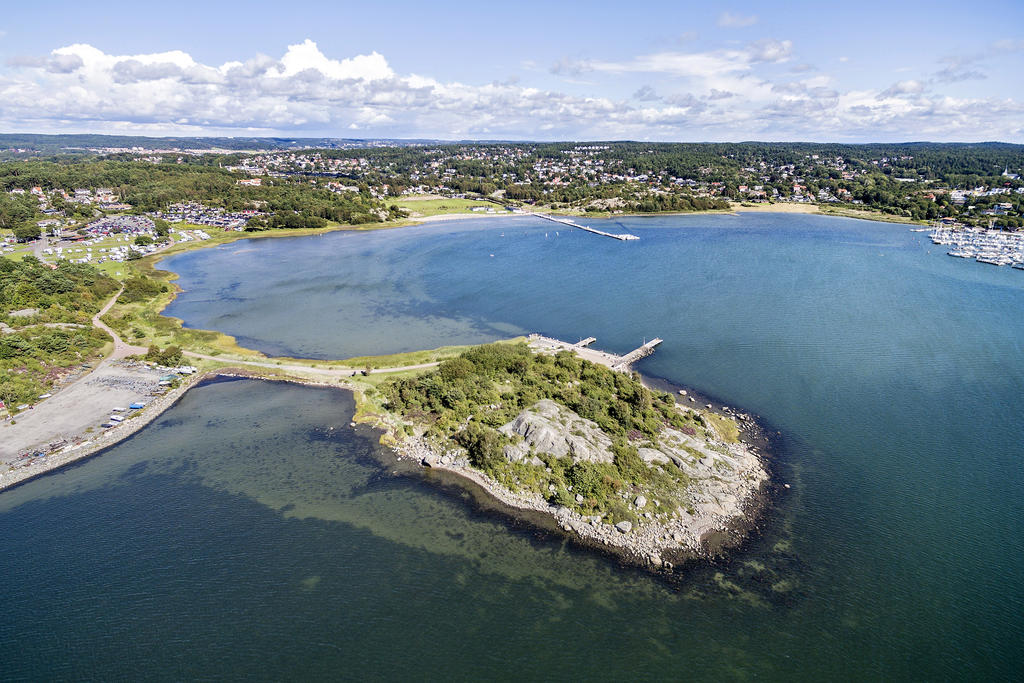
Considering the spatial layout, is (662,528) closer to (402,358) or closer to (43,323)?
(402,358)

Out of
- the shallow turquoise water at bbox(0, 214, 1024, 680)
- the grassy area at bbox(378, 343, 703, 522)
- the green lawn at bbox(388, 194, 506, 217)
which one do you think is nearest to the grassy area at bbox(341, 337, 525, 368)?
the shallow turquoise water at bbox(0, 214, 1024, 680)

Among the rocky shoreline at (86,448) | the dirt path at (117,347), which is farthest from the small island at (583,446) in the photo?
the dirt path at (117,347)

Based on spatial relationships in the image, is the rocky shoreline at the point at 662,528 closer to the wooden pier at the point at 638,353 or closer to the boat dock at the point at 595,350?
the boat dock at the point at 595,350

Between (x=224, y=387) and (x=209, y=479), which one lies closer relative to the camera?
(x=209, y=479)

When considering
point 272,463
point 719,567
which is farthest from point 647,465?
point 272,463

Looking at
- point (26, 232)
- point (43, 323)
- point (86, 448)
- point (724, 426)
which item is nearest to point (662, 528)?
point (724, 426)

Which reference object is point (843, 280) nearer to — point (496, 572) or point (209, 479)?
point (496, 572)

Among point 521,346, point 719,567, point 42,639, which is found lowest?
point 42,639
